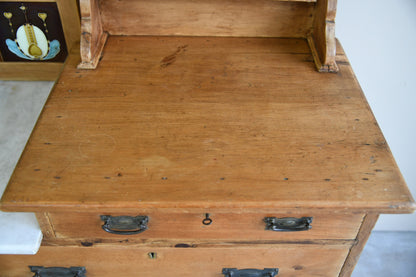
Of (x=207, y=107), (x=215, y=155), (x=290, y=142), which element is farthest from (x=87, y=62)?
(x=290, y=142)

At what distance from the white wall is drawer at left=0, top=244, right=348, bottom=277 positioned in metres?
0.75

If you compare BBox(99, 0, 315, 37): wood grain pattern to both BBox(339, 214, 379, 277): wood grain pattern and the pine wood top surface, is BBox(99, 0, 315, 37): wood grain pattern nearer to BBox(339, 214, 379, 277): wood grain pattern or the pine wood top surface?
the pine wood top surface

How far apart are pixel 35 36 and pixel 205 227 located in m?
0.83

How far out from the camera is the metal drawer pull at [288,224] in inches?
31.3

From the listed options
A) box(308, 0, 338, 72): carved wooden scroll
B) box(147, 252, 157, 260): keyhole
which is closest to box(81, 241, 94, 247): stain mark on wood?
box(147, 252, 157, 260): keyhole

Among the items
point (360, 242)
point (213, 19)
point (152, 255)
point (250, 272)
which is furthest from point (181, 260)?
point (213, 19)

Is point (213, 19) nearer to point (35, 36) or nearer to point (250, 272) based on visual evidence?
point (35, 36)

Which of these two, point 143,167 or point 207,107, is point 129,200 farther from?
point 207,107

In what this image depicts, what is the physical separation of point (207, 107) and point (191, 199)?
0.91ft

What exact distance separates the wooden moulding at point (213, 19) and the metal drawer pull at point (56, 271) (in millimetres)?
573

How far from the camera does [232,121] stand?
86 cm

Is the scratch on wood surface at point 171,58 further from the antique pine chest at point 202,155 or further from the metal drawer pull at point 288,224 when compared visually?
the metal drawer pull at point 288,224

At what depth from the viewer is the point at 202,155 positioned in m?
0.78

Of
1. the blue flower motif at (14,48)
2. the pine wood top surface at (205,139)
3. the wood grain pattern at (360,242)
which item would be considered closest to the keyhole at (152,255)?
the pine wood top surface at (205,139)
